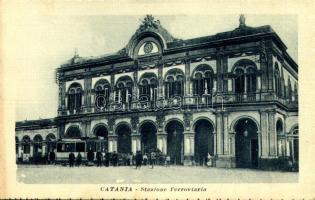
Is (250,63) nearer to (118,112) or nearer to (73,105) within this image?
(118,112)

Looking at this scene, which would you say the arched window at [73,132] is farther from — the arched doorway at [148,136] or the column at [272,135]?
the column at [272,135]

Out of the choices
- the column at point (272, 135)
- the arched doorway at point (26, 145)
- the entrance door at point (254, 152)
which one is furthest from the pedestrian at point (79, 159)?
the column at point (272, 135)

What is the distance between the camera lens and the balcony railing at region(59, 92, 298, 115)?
49.6 ft

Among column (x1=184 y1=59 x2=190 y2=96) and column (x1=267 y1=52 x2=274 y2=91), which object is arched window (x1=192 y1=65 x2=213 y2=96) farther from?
column (x1=267 y1=52 x2=274 y2=91)

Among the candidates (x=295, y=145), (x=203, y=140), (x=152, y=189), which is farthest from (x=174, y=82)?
(x=152, y=189)

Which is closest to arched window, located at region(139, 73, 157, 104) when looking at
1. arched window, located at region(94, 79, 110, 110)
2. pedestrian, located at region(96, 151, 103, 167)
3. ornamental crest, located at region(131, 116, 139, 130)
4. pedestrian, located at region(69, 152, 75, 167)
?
ornamental crest, located at region(131, 116, 139, 130)

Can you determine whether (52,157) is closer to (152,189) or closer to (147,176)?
(147,176)

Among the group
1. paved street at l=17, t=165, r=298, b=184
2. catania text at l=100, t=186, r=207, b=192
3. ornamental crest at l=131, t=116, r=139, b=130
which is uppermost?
ornamental crest at l=131, t=116, r=139, b=130

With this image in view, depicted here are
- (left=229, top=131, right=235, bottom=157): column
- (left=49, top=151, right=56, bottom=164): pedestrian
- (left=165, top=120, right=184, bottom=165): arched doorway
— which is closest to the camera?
(left=229, top=131, right=235, bottom=157): column

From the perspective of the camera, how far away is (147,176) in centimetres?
1314

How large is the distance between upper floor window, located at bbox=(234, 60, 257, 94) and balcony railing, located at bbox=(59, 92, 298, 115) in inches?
7.8

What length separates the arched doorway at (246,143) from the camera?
1538 centimetres

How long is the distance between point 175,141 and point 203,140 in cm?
102

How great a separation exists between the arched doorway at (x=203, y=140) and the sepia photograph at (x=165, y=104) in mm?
35
